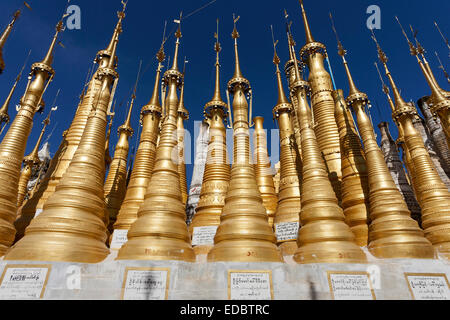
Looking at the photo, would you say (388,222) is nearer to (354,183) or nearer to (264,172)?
(354,183)

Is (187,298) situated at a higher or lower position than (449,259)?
lower

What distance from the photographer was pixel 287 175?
1362cm

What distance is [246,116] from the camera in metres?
12.6

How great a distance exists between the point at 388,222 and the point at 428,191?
158 inches

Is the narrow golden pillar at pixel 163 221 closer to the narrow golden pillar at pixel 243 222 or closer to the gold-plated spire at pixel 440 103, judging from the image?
the narrow golden pillar at pixel 243 222

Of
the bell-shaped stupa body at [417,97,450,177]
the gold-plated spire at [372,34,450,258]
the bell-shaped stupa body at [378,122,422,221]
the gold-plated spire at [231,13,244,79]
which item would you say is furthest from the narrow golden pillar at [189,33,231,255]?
the bell-shaped stupa body at [417,97,450,177]

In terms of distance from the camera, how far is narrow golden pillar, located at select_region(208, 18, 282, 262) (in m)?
8.07

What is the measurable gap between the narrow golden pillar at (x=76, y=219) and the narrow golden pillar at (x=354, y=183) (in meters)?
8.76

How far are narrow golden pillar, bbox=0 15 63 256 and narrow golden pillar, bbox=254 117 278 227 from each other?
32.4 ft

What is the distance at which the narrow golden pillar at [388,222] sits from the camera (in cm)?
840

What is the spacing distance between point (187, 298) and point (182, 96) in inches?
730

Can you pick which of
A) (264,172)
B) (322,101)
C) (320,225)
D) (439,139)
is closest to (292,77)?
(322,101)

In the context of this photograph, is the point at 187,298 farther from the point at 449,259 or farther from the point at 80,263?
the point at 449,259
